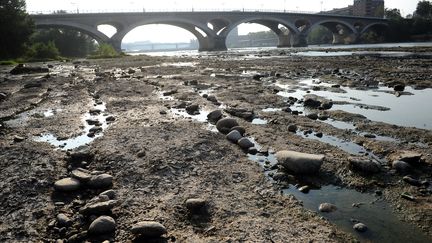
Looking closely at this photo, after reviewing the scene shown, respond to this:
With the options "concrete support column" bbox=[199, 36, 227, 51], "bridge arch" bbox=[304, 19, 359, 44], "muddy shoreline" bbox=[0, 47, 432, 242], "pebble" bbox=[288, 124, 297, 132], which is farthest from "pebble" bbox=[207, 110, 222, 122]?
"bridge arch" bbox=[304, 19, 359, 44]

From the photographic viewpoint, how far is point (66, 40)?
88.2 metres

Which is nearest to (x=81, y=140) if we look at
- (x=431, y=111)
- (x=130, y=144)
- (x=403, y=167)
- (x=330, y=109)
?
(x=130, y=144)

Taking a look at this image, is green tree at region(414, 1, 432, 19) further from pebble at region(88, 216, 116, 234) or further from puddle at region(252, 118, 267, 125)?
pebble at region(88, 216, 116, 234)

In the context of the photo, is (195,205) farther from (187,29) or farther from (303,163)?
(187,29)

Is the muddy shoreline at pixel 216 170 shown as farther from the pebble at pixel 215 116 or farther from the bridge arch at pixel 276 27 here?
the bridge arch at pixel 276 27

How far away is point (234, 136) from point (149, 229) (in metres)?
4.07

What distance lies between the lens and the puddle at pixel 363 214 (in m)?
3.86

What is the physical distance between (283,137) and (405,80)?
12.1 m

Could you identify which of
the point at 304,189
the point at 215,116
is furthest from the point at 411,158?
the point at 215,116

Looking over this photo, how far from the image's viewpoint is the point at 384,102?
12.0 meters

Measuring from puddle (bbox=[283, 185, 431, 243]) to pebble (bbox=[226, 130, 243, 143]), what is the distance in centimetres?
253

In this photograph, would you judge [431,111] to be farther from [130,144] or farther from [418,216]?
[130,144]

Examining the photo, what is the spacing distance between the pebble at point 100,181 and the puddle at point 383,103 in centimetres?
749

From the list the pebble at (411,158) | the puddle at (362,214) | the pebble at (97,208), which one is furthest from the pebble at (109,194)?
the pebble at (411,158)
